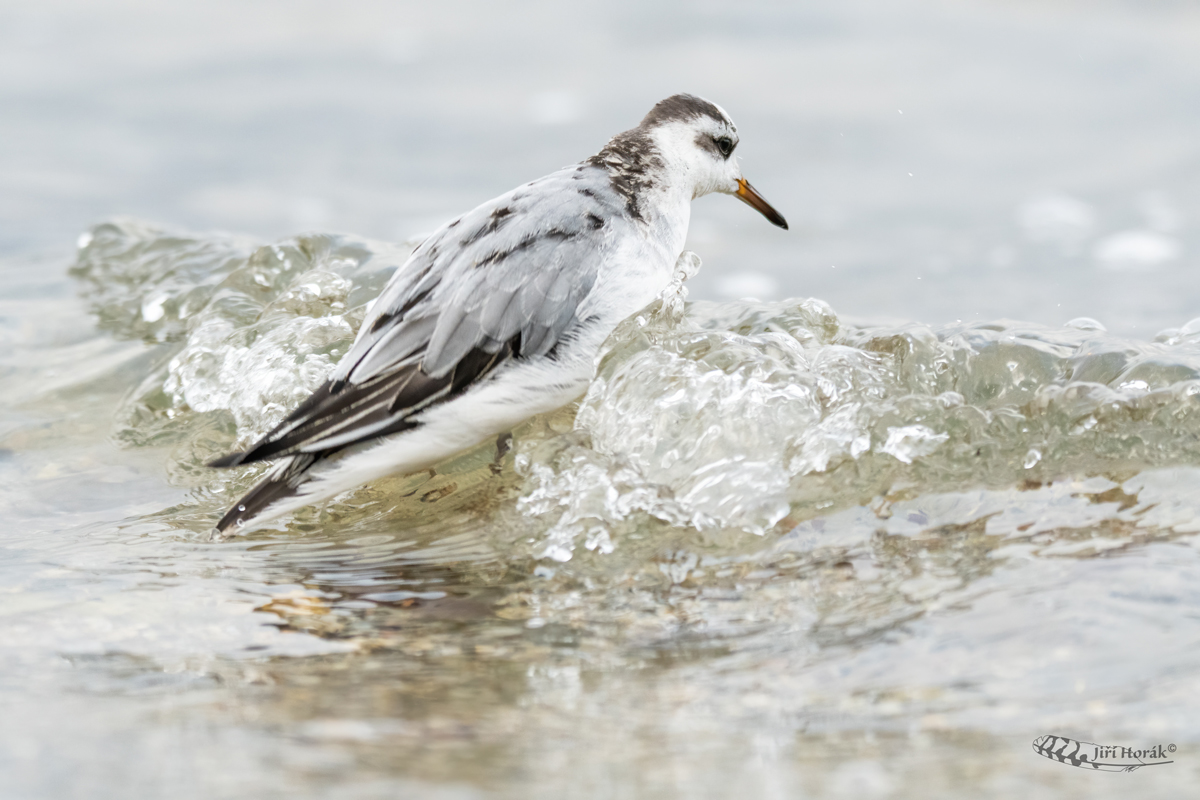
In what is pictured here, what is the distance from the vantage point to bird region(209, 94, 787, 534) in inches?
149

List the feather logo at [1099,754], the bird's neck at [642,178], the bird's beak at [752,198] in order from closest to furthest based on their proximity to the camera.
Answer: the feather logo at [1099,754]
the bird's neck at [642,178]
the bird's beak at [752,198]

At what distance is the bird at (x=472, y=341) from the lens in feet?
12.4

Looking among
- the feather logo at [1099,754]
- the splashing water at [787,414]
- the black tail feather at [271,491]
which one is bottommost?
the feather logo at [1099,754]

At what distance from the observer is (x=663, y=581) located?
3.36 metres

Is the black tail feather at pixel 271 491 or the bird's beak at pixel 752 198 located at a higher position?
the bird's beak at pixel 752 198

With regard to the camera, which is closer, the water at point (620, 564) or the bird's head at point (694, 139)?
the water at point (620, 564)

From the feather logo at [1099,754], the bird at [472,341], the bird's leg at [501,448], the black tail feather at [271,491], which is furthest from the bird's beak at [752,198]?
the feather logo at [1099,754]

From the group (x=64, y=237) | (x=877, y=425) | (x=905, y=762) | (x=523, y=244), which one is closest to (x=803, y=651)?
(x=905, y=762)

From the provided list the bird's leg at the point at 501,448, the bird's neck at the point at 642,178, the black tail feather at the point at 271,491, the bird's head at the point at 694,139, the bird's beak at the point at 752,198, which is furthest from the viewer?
the bird's beak at the point at 752,198

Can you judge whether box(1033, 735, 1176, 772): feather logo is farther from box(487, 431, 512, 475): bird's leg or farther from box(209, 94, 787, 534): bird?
box(487, 431, 512, 475): bird's leg

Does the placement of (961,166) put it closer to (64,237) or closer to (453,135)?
(453,135)

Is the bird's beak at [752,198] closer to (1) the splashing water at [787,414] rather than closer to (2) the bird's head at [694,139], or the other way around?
(2) the bird's head at [694,139]

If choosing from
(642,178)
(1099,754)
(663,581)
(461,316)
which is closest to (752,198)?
(642,178)

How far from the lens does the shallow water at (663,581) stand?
8.11 feet
